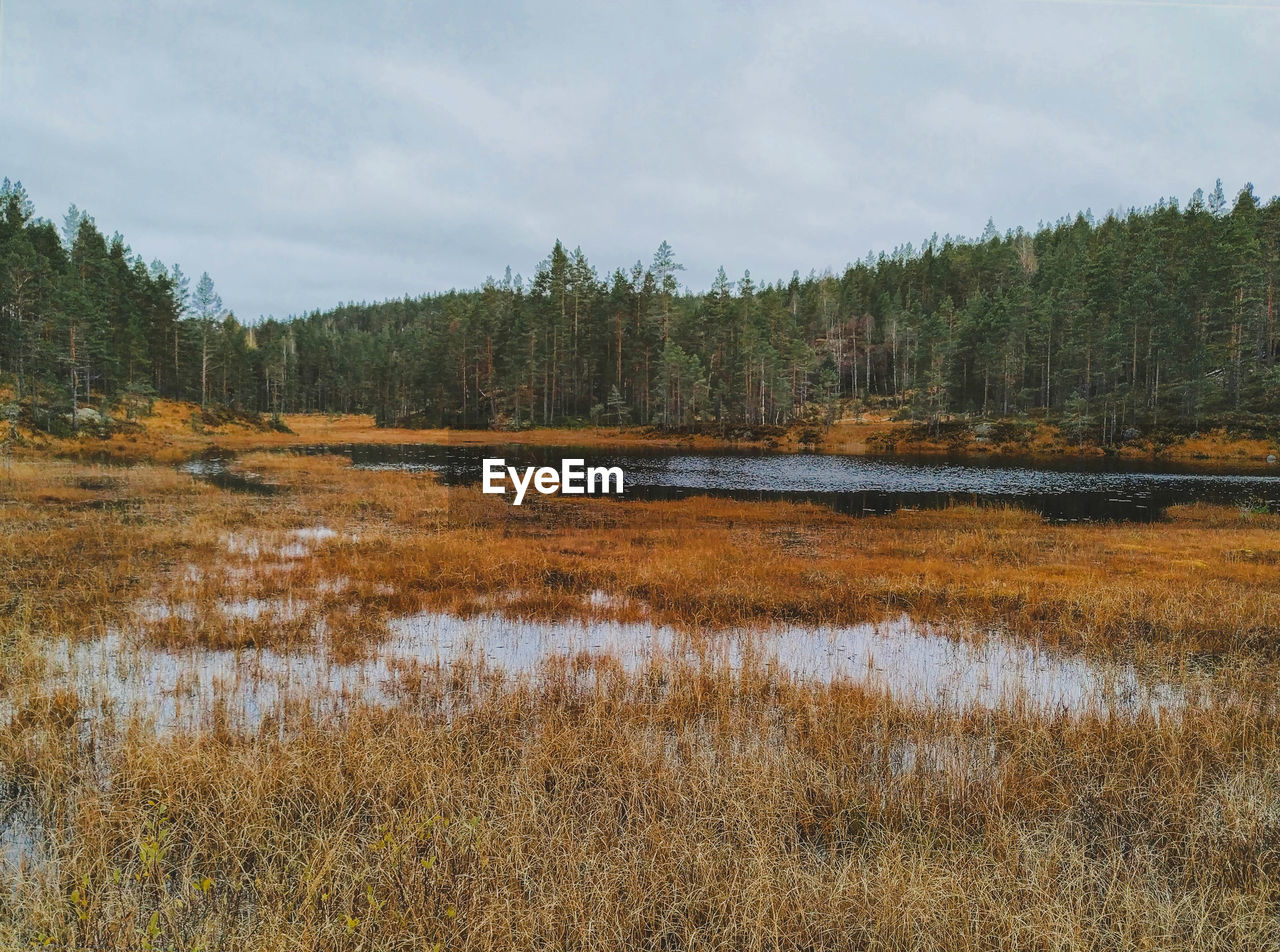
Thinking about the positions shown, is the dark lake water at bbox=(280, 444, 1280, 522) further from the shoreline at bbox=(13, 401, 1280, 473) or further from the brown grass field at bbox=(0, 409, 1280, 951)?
the brown grass field at bbox=(0, 409, 1280, 951)

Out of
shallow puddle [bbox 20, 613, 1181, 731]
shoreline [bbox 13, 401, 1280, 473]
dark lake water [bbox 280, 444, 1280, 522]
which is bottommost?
shallow puddle [bbox 20, 613, 1181, 731]

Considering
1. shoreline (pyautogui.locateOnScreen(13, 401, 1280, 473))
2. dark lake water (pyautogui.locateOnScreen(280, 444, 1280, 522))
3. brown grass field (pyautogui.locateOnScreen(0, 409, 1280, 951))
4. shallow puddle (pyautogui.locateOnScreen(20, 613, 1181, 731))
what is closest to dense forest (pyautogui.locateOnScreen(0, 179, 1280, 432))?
shoreline (pyautogui.locateOnScreen(13, 401, 1280, 473))

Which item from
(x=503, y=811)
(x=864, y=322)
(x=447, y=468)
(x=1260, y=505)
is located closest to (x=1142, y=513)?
(x=1260, y=505)

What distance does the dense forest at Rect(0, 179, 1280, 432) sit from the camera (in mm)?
65000

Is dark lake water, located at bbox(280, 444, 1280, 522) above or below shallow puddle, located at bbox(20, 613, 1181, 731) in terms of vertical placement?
above

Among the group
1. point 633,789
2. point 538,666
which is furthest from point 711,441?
point 633,789

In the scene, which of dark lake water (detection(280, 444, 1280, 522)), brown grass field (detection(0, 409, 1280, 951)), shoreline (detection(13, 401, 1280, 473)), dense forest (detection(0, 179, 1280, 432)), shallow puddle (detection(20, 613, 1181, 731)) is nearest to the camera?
brown grass field (detection(0, 409, 1280, 951))

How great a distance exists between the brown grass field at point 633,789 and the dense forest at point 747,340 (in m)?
60.9

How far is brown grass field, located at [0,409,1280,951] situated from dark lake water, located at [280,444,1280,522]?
1897 cm

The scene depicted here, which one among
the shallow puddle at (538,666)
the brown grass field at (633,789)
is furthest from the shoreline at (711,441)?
the brown grass field at (633,789)

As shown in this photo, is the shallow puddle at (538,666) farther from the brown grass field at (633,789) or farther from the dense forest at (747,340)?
the dense forest at (747,340)

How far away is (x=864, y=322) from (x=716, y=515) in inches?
3704

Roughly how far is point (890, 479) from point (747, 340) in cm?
4254

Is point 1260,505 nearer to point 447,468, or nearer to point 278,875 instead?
point 278,875
